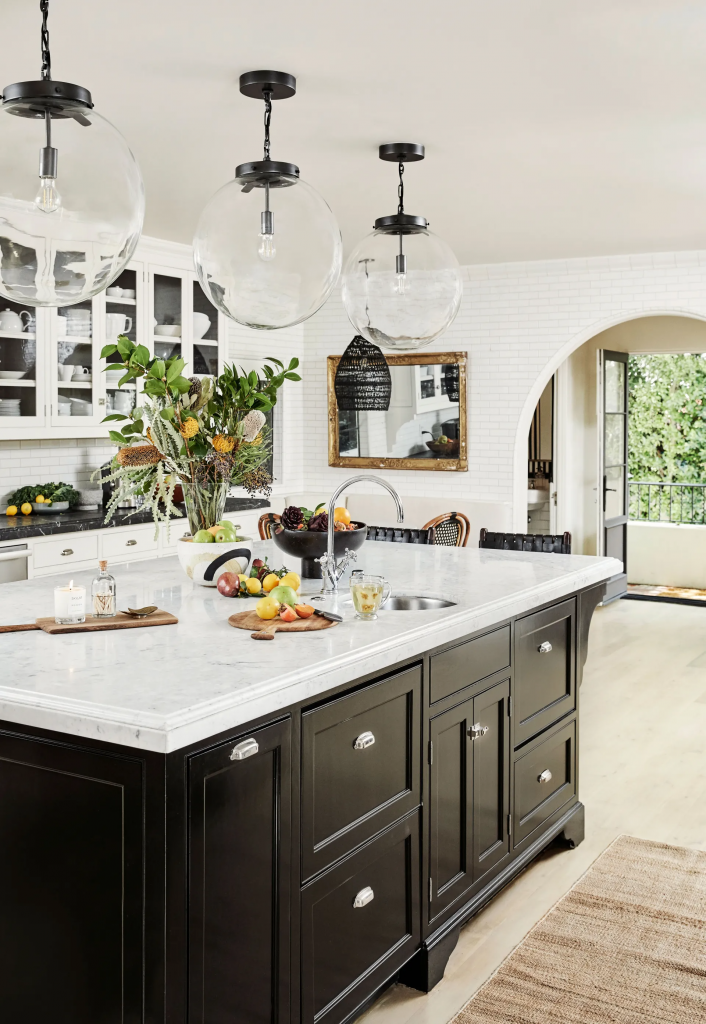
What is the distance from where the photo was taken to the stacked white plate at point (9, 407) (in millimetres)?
5266

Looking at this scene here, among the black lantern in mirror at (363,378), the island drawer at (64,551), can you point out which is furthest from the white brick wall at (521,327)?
the island drawer at (64,551)

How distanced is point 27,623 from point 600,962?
6.20ft

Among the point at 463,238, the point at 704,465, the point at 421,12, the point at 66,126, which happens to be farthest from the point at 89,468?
the point at 704,465

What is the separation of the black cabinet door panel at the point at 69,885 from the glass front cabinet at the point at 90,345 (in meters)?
3.64

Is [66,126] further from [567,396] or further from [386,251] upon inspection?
[567,396]

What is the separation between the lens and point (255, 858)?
6.69 feet

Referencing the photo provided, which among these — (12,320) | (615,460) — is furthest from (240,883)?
(615,460)

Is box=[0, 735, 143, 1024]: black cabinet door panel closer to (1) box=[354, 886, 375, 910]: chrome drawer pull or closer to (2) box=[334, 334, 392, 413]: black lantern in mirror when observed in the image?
(1) box=[354, 886, 375, 910]: chrome drawer pull

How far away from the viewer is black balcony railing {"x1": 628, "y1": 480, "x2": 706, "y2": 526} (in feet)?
37.2

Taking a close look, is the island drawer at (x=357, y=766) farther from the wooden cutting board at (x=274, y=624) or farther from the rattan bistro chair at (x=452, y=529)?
the rattan bistro chair at (x=452, y=529)

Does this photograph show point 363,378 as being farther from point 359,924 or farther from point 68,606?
point 359,924

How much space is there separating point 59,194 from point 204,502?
1.73 meters

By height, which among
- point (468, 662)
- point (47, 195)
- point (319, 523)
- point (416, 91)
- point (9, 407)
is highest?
point (416, 91)

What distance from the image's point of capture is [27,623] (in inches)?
99.6
